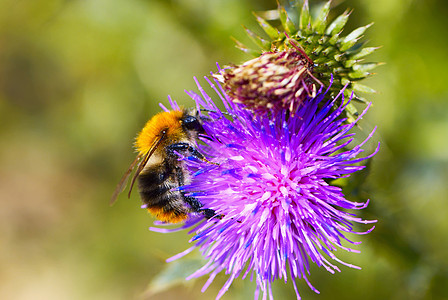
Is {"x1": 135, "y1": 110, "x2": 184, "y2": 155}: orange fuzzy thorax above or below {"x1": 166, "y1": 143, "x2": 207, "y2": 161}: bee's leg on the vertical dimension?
above

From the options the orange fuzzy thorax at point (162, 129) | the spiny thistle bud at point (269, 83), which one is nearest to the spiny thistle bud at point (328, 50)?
the spiny thistle bud at point (269, 83)

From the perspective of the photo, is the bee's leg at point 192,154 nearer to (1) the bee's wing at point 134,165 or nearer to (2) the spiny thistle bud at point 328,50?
(1) the bee's wing at point 134,165

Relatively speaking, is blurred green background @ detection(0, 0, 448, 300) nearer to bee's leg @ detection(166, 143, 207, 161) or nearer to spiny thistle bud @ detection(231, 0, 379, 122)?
spiny thistle bud @ detection(231, 0, 379, 122)

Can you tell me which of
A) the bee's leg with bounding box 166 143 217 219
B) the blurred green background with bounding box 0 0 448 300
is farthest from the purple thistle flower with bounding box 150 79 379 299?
the blurred green background with bounding box 0 0 448 300

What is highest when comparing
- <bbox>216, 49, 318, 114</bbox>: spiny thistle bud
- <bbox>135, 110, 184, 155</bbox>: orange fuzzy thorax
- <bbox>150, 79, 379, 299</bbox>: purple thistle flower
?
<bbox>135, 110, 184, 155</bbox>: orange fuzzy thorax

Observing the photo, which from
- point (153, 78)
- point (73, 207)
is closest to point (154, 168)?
point (153, 78)

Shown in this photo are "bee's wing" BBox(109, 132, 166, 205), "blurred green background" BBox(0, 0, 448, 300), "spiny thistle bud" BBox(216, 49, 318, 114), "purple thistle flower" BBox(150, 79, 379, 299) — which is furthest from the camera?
"blurred green background" BBox(0, 0, 448, 300)
